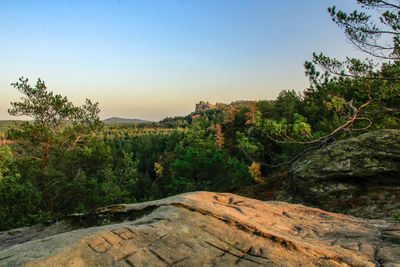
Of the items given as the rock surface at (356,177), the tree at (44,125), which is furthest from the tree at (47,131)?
the rock surface at (356,177)

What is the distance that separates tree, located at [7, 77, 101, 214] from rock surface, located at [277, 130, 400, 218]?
14964mm

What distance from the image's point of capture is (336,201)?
997 cm

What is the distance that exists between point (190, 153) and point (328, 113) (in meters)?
26.1

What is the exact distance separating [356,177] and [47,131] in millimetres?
17509

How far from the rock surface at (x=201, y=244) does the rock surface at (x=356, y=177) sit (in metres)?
4.83

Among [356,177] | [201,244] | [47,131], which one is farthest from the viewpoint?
[47,131]

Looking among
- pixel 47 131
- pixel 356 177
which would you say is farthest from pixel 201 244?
pixel 47 131

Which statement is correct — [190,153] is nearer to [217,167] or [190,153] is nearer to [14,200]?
[217,167]

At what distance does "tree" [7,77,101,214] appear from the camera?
1303 cm

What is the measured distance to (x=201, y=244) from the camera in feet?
11.6

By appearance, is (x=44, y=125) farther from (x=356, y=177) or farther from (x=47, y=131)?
(x=356, y=177)

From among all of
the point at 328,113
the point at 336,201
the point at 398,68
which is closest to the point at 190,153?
the point at 336,201

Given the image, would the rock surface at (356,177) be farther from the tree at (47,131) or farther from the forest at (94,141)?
the tree at (47,131)

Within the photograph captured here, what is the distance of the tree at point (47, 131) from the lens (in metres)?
13.0
